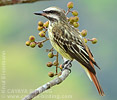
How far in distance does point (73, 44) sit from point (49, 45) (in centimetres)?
1075

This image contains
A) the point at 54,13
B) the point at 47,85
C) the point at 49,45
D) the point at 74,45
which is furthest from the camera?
the point at 49,45

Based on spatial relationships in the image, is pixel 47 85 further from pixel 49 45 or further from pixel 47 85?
pixel 49 45

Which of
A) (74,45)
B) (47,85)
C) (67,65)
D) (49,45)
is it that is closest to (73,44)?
(74,45)

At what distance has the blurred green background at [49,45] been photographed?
48.3 feet

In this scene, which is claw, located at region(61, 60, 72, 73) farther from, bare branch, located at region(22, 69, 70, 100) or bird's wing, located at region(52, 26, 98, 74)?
bare branch, located at region(22, 69, 70, 100)

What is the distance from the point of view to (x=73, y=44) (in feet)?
14.8

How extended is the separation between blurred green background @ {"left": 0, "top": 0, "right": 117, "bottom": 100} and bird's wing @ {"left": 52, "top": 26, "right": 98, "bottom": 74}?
661 centimetres

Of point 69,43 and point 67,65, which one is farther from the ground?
point 69,43

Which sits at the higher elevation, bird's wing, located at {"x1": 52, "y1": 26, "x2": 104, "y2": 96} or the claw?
bird's wing, located at {"x1": 52, "y1": 26, "x2": 104, "y2": 96}

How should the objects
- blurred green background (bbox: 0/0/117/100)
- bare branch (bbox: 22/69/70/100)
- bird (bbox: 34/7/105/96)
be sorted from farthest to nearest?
1. blurred green background (bbox: 0/0/117/100)
2. bird (bbox: 34/7/105/96)
3. bare branch (bbox: 22/69/70/100)

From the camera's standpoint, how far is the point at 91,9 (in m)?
26.2

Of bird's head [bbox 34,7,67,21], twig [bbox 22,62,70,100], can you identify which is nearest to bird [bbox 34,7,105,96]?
bird's head [bbox 34,7,67,21]

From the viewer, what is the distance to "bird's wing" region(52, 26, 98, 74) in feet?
14.4

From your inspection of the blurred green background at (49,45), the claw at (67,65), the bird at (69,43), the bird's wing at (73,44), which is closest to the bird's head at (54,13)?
the bird at (69,43)
